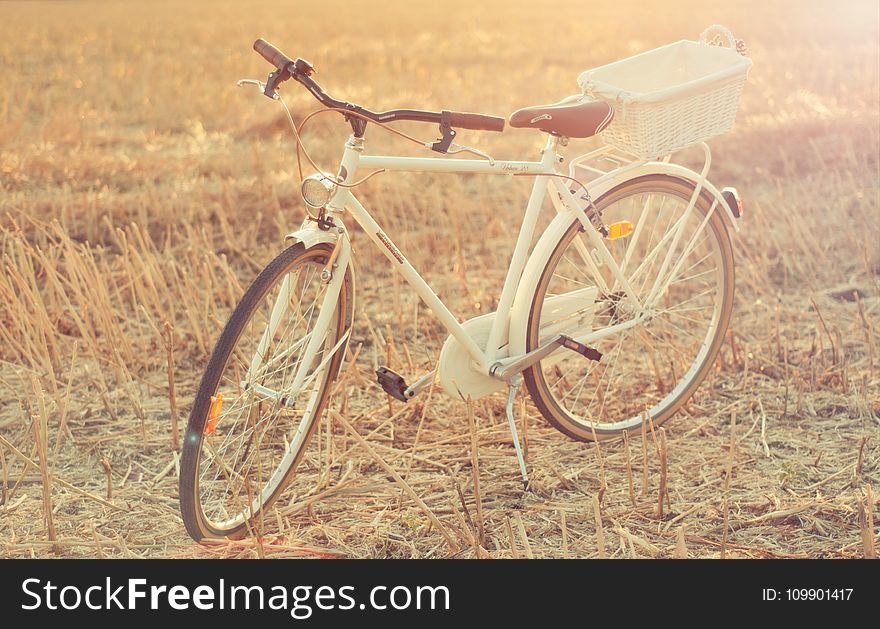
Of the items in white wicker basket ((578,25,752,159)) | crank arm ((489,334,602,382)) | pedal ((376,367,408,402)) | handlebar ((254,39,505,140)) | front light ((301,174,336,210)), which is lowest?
pedal ((376,367,408,402))

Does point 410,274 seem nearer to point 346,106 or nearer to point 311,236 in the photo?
point 311,236

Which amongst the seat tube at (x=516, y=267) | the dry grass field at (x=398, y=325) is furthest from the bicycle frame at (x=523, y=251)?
the dry grass field at (x=398, y=325)

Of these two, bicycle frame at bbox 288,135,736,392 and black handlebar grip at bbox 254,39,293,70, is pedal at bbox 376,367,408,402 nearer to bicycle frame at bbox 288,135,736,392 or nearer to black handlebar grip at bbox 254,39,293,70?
bicycle frame at bbox 288,135,736,392

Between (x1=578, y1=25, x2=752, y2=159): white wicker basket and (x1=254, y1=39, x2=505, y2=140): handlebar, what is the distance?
54cm

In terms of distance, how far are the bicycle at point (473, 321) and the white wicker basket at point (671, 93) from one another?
0.26 ft

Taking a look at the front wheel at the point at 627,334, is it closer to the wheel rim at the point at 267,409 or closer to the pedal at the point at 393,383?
the pedal at the point at 393,383

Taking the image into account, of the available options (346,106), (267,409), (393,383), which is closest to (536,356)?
(393,383)

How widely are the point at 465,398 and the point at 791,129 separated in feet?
18.2

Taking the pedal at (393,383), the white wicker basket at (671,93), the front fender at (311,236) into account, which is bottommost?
the pedal at (393,383)

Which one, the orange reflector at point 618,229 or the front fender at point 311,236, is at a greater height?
the orange reflector at point 618,229

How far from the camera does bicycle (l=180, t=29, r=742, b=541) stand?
3.10 metres

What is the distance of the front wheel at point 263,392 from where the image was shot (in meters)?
3.04

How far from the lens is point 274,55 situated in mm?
3047

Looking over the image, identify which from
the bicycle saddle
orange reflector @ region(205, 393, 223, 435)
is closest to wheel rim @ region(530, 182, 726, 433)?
the bicycle saddle
